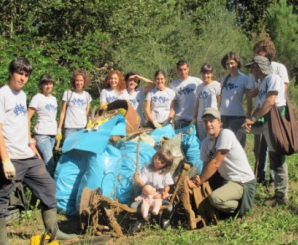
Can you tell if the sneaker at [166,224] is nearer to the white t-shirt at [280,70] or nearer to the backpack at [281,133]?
the backpack at [281,133]

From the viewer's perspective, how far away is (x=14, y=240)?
4949 millimetres

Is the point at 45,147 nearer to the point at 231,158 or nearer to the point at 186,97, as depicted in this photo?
the point at 186,97

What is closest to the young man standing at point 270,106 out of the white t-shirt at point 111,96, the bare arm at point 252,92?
the bare arm at point 252,92

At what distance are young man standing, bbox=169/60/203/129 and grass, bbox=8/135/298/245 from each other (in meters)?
1.68

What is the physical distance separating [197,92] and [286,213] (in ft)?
6.72

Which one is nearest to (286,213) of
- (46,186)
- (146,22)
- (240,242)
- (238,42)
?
(240,242)

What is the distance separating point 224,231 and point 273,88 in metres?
1.63

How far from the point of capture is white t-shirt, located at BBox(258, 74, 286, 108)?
5.54m

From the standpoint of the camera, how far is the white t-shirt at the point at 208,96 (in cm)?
661

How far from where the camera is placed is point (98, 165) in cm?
582

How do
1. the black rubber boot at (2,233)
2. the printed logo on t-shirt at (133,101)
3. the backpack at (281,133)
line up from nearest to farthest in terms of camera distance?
1. the black rubber boot at (2,233)
2. the backpack at (281,133)
3. the printed logo on t-shirt at (133,101)

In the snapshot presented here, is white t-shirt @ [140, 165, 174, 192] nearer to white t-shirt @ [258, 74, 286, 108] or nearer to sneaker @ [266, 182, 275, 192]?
white t-shirt @ [258, 74, 286, 108]

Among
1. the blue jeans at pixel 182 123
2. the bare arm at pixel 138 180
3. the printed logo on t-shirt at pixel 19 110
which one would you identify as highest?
the printed logo on t-shirt at pixel 19 110

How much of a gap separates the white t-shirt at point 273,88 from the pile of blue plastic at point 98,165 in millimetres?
1204
